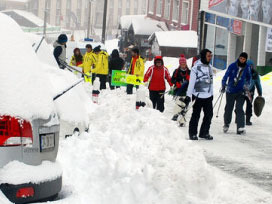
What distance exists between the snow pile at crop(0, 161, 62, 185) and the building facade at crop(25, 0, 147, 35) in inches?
5006

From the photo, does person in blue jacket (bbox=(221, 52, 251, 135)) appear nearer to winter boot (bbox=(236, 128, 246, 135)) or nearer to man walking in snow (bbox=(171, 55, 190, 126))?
winter boot (bbox=(236, 128, 246, 135))

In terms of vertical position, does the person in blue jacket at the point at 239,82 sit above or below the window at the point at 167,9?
below

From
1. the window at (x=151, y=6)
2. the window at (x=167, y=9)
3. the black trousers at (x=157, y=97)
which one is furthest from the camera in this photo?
the window at (x=151, y=6)

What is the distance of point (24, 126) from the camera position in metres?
5.24

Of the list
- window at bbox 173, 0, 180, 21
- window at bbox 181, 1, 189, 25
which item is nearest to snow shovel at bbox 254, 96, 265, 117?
window at bbox 181, 1, 189, 25

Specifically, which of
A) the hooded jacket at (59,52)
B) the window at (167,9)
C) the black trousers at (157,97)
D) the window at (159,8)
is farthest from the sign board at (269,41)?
the window at (159,8)

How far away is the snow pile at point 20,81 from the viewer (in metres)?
5.20

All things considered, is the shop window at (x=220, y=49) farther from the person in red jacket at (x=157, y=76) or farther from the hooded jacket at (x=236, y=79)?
the hooded jacket at (x=236, y=79)

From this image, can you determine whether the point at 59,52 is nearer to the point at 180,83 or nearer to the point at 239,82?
the point at 180,83

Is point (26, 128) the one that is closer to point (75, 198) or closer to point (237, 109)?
point (75, 198)

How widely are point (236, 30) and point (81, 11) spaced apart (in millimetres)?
110772

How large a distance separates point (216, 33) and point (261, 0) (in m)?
8.58

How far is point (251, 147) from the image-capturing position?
11.7 metres

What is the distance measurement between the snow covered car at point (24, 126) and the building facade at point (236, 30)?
834 inches
